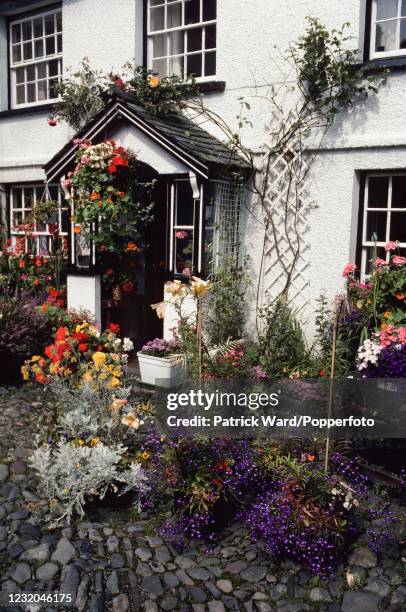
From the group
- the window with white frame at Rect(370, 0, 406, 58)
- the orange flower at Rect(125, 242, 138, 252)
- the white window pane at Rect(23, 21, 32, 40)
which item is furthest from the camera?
the white window pane at Rect(23, 21, 32, 40)

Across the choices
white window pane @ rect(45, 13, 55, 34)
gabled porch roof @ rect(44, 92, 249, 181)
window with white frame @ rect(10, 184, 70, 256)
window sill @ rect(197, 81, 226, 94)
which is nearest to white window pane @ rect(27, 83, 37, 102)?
white window pane @ rect(45, 13, 55, 34)

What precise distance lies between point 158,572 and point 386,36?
5.95 m

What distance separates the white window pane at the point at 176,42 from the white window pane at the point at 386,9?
2.74m

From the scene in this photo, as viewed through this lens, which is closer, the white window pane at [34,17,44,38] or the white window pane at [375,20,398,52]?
the white window pane at [375,20,398,52]

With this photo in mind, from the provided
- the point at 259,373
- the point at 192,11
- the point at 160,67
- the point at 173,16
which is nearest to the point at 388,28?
the point at 192,11

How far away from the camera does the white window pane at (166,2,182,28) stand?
7895mm

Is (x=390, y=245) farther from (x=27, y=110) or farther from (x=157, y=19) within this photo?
(x=27, y=110)

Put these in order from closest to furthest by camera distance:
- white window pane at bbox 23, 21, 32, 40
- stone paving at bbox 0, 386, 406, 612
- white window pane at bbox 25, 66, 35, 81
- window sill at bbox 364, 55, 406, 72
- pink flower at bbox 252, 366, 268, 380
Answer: stone paving at bbox 0, 386, 406, 612, pink flower at bbox 252, 366, 268, 380, window sill at bbox 364, 55, 406, 72, white window pane at bbox 23, 21, 32, 40, white window pane at bbox 25, 66, 35, 81

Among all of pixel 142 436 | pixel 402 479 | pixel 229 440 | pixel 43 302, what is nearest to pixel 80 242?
pixel 43 302

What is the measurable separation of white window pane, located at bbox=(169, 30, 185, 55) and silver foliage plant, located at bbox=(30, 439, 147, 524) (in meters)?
6.04

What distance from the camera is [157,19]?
8.13 meters

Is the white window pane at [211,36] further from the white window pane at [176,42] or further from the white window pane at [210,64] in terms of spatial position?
the white window pane at [176,42]

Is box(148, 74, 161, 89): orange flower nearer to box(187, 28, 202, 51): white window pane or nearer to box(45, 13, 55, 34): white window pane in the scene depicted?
box(187, 28, 202, 51): white window pane

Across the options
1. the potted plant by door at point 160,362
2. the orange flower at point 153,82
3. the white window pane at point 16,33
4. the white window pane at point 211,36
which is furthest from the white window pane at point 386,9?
the white window pane at point 16,33
